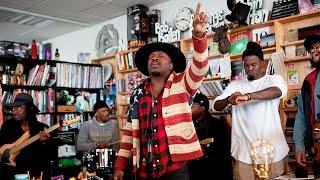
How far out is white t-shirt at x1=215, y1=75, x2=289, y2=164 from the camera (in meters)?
2.76

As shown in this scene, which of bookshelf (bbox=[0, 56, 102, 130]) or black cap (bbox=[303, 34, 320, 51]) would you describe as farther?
bookshelf (bbox=[0, 56, 102, 130])

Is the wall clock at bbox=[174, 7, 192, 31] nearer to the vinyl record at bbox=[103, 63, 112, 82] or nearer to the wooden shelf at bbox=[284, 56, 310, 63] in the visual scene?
the vinyl record at bbox=[103, 63, 112, 82]

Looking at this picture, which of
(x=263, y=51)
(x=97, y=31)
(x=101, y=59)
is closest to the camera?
(x=263, y=51)

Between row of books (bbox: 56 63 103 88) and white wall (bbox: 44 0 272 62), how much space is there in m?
0.71

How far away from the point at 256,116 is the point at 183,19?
7.88ft

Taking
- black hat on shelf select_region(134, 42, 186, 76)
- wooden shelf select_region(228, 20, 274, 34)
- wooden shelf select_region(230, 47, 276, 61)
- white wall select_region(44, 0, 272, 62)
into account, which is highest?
white wall select_region(44, 0, 272, 62)

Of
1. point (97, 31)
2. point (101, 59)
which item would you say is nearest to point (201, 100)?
point (101, 59)

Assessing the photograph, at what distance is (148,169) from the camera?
1905 millimetres

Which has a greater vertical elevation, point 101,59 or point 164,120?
point 101,59

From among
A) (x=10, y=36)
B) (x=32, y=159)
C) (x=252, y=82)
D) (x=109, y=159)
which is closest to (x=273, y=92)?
(x=252, y=82)

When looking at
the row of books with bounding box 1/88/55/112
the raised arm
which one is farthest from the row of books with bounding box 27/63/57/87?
the raised arm

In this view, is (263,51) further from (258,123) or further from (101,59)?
(101,59)

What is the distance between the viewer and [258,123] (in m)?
2.82

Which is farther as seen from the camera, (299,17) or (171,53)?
(299,17)
